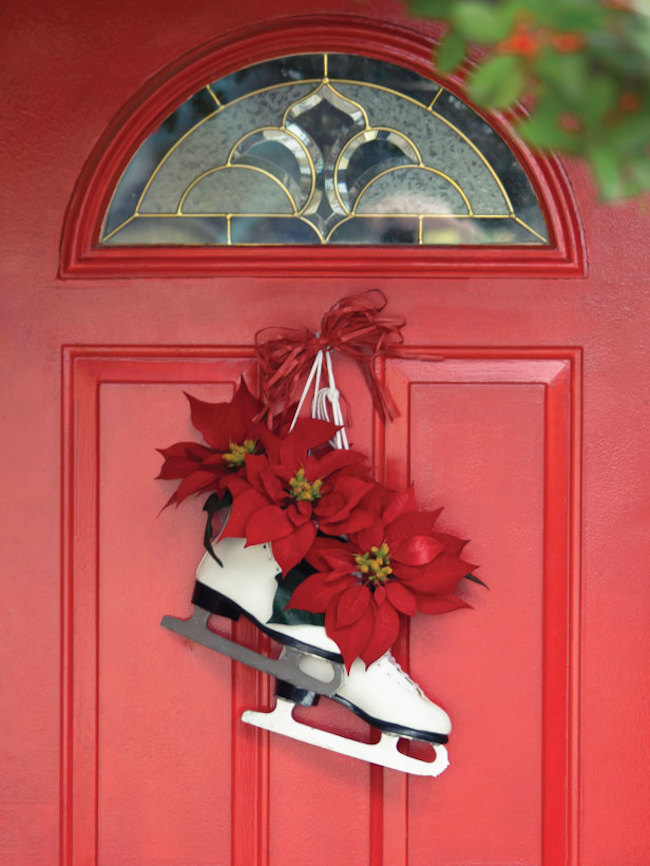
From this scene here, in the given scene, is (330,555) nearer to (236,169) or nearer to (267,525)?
(267,525)

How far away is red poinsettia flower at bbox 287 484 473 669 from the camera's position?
0.96 m

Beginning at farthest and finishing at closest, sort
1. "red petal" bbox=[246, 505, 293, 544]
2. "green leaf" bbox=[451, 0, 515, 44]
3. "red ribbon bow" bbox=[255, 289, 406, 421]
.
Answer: "red ribbon bow" bbox=[255, 289, 406, 421] < "red petal" bbox=[246, 505, 293, 544] < "green leaf" bbox=[451, 0, 515, 44]

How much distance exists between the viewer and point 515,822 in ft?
3.56

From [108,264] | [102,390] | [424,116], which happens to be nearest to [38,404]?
[102,390]

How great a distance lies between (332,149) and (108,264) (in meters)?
0.33

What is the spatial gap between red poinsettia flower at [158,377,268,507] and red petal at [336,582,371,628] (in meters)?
0.20

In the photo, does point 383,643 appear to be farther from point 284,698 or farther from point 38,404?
point 38,404

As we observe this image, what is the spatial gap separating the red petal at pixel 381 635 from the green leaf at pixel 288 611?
0.07 meters

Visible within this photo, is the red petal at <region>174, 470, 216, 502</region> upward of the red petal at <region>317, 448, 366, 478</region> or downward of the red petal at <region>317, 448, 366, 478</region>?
downward

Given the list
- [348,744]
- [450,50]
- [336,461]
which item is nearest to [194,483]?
[336,461]

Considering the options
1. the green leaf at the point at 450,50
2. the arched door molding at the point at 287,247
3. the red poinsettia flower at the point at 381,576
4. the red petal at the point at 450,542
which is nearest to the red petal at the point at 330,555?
the red poinsettia flower at the point at 381,576

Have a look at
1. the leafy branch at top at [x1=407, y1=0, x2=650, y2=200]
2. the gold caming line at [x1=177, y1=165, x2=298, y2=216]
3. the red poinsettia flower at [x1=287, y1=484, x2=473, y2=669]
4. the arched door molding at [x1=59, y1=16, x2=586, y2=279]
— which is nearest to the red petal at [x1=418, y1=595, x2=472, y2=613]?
the red poinsettia flower at [x1=287, y1=484, x2=473, y2=669]

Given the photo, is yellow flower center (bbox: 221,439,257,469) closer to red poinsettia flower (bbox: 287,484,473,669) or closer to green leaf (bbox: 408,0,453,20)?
red poinsettia flower (bbox: 287,484,473,669)

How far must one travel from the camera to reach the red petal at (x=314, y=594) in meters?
0.96
